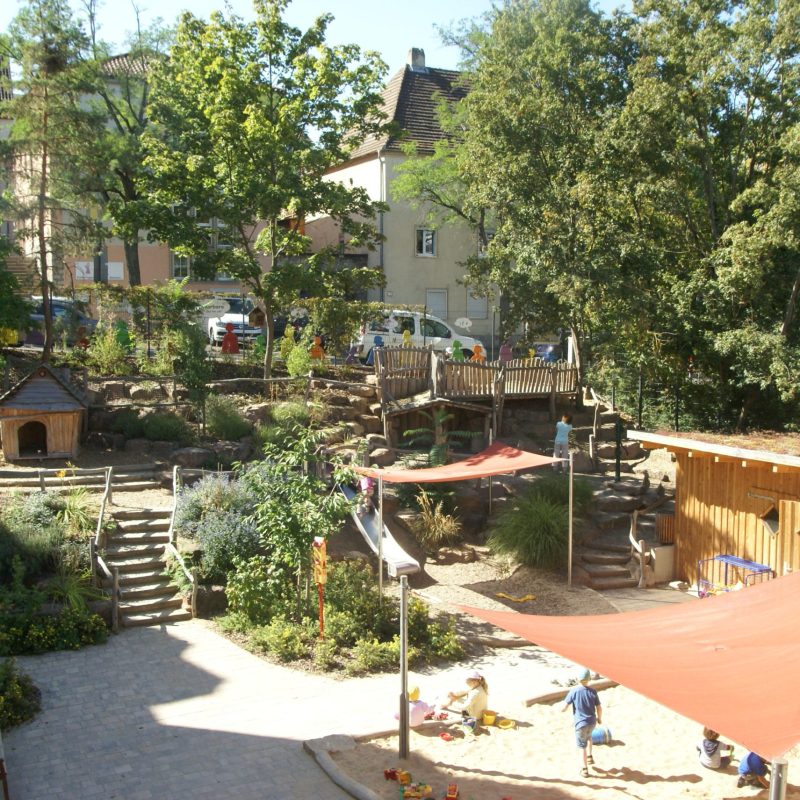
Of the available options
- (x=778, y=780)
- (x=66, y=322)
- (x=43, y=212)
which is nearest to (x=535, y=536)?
(x=778, y=780)

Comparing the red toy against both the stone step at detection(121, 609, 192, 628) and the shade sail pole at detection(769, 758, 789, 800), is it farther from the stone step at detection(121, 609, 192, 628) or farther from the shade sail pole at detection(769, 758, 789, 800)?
the shade sail pole at detection(769, 758, 789, 800)

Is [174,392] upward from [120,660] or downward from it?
upward

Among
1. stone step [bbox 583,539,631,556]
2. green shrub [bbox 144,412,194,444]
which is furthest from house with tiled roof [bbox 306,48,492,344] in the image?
stone step [bbox 583,539,631,556]

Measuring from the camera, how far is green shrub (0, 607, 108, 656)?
42.7 feet

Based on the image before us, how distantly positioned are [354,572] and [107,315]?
1400cm

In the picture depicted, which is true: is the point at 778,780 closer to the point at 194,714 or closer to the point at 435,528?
the point at 194,714

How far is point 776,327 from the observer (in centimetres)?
2083

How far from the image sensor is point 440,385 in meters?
22.5

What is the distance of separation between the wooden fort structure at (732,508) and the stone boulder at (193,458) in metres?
9.06

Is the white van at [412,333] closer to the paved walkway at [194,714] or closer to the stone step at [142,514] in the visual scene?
the stone step at [142,514]

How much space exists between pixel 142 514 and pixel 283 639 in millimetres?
5091

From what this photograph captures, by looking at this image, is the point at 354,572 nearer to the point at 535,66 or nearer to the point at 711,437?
the point at 711,437

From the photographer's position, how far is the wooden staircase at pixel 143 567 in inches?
573

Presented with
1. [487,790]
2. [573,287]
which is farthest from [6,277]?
[487,790]
